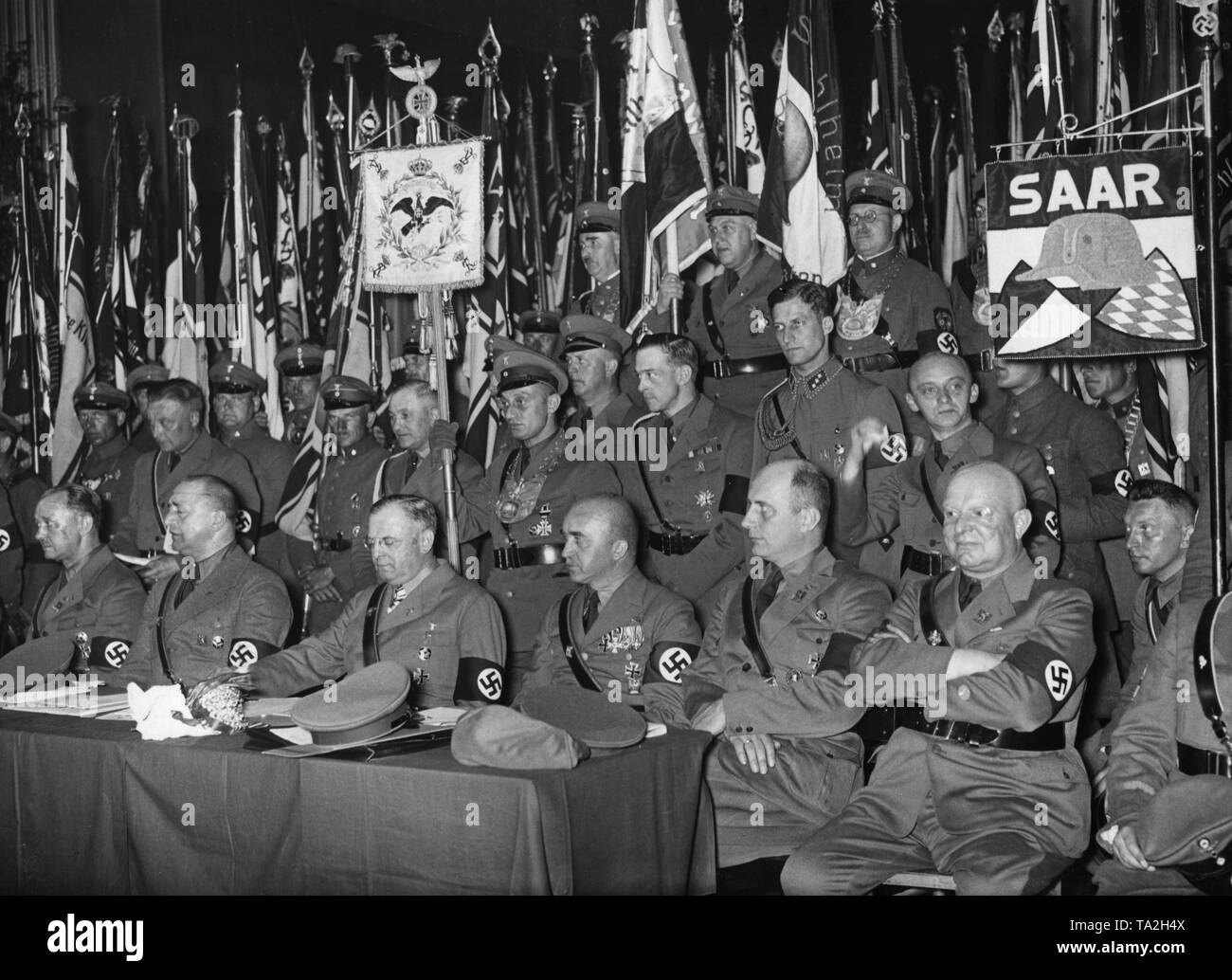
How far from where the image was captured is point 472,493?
6.28m

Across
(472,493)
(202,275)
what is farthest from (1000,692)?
(202,275)

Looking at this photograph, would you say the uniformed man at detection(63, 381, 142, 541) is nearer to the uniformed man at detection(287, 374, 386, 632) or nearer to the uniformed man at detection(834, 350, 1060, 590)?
the uniformed man at detection(287, 374, 386, 632)

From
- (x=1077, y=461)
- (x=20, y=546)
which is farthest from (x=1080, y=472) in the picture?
(x=20, y=546)

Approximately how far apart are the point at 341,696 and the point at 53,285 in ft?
21.0

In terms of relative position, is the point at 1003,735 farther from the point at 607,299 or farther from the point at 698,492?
the point at 607,299

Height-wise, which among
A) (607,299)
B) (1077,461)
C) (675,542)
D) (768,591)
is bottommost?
(768,591)

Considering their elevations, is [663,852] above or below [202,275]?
below

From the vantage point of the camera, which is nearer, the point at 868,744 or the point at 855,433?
the point at 868,744

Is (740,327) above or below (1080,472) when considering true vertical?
above

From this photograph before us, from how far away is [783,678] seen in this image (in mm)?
4363

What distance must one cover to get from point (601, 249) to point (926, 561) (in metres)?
2.81

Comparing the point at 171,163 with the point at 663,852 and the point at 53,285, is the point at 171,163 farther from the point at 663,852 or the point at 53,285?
the point at 663,852

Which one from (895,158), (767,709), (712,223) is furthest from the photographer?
(895,158)

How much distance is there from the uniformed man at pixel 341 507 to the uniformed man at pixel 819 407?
2.03 m
